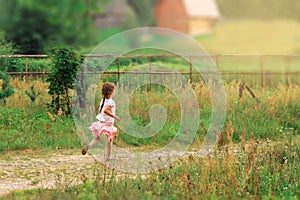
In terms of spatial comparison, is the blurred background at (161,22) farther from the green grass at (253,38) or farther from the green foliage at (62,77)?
the green foliage at (62,77)

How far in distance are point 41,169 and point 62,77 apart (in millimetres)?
3947

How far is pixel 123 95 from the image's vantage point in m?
15.8

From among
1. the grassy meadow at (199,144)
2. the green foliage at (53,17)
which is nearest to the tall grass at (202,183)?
the grassy meadow at (199,144)

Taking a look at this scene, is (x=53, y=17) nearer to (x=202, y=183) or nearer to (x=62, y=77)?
(x=62, y=77)

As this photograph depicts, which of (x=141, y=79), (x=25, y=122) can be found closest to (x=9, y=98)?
(x=25, y=122)

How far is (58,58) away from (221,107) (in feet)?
12.1

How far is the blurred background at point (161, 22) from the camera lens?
33.0 meters

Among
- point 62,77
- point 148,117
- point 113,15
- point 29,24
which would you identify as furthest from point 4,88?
point 113,15

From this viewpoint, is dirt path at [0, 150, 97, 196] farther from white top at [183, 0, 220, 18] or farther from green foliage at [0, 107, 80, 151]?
white top at [183, 0, 220, 18]

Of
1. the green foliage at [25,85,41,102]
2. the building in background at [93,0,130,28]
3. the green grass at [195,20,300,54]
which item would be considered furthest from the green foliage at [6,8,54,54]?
the green foliage at [25,85,41,102]

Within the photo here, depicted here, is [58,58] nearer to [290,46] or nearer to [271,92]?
[271,92]

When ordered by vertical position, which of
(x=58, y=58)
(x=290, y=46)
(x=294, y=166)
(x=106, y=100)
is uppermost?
(x=290, y=46)

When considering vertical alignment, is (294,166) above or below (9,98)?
below

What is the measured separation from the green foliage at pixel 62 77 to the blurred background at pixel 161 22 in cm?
291
